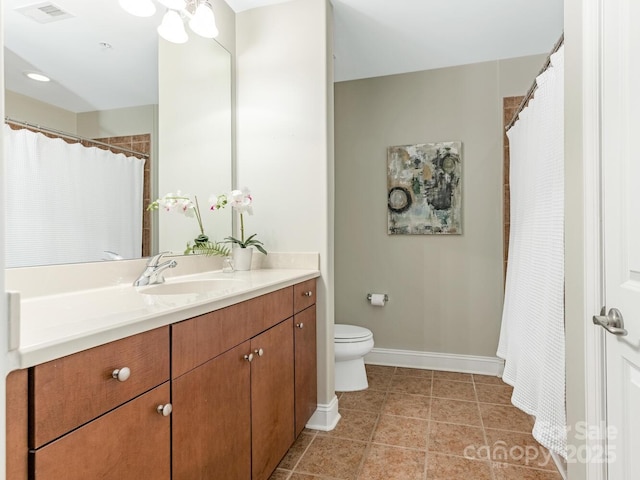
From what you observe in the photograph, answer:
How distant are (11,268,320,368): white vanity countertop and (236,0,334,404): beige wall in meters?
0.75

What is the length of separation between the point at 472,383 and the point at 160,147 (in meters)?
2.52

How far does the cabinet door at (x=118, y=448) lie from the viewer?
679 mm

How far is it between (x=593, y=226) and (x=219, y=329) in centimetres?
117

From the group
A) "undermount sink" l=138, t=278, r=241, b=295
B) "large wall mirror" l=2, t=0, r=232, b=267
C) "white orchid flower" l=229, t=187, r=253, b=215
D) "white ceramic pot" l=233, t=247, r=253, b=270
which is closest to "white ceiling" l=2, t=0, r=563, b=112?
"large wall mirror" l=2, t=0, r=232, b=267

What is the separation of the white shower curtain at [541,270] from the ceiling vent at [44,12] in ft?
6.14

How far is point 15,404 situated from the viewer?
2.02ft

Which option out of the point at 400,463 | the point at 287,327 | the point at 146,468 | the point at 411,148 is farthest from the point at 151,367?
the point at 411,148

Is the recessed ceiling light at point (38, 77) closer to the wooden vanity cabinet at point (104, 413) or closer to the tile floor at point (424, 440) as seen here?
the wooden vanity cabinet at point (104, 413)

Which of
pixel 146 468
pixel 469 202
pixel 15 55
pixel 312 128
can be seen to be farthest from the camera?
pixel 469 202

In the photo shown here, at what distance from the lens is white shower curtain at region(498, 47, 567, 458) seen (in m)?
1.47

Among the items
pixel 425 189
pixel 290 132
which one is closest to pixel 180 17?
pixel 290 132

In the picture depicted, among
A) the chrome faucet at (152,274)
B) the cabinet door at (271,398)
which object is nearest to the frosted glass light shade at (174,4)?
the chrome faucet at (152,274)

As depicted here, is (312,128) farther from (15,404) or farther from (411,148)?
(15,404)

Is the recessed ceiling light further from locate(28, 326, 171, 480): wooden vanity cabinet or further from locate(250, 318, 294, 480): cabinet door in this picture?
locate(250, 318, 294, 480): cabinet door
